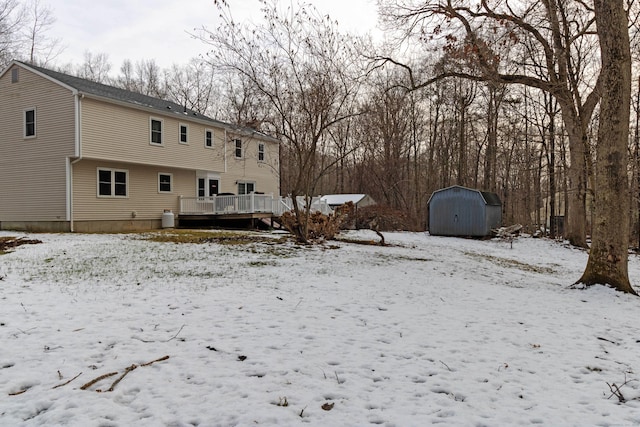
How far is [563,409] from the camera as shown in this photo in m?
2.83

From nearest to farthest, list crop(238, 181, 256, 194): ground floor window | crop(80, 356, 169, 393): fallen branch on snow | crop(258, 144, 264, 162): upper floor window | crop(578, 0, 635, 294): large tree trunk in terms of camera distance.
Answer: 1. crop(80, 356, 169, 393): fallen branch on snow
2. crop(578, 0, 635, 294): large tree trunk
3. crop(238, 181, 256, 194): ground floor window
4. crop(258, 144, 264, 162): upper floor window

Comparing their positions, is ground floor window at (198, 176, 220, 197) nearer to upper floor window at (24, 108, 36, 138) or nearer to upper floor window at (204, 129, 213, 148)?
upper floor window at (204, 129, 213, 148)

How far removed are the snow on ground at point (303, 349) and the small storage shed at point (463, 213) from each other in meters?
11.7

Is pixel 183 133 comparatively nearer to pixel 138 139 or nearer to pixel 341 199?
pixel 138 139

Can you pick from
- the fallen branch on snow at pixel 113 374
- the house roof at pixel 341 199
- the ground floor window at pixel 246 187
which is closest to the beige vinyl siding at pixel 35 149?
the ground floor window at pixel 246 187

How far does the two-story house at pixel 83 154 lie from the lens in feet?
47.4

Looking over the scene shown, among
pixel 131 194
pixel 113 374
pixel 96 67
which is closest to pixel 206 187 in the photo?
pixel 131 194

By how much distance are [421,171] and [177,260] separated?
26.0m

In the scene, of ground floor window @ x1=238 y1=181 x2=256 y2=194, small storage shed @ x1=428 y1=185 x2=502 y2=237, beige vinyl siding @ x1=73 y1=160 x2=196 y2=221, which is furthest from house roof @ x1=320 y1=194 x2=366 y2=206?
beige vinyl siding @ x1=73 y1=160 x2=196 y2=221

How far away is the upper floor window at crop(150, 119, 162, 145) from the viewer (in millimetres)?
17078

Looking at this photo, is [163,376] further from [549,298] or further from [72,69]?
[72,69]

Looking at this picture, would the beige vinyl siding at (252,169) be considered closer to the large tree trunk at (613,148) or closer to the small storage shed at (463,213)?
the small storage shed at (463,213)

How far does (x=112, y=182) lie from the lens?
630 inches

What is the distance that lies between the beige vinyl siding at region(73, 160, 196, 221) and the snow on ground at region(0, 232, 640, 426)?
8.18 m
